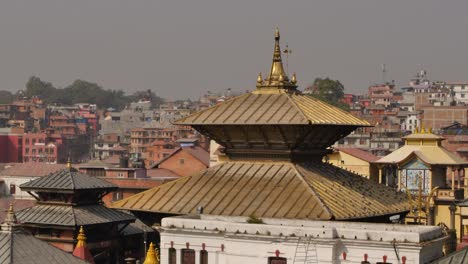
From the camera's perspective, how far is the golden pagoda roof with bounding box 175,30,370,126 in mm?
26547

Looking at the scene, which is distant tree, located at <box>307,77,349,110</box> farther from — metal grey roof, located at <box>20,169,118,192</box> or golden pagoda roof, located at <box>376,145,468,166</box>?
metal grey roof, located at <box>20,169,118,192</box>

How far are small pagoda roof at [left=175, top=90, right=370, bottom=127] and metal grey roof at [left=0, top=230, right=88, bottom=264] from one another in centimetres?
417

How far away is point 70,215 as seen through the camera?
38.5m

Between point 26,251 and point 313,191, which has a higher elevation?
point 313,191

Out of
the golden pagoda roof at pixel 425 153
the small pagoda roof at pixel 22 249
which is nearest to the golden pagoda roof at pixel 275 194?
the small pagoda roof at pixel 22 249

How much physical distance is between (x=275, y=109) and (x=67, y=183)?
1380 centimetres

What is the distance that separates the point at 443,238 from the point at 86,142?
146283 mm

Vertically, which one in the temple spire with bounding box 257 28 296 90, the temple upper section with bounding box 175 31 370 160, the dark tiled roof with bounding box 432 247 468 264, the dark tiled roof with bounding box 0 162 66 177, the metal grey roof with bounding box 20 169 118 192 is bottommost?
the dark tiled roof with bounding box 0 162 66 177

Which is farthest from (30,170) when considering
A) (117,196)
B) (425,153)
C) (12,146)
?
(425,153)

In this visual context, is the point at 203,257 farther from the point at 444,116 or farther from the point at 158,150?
the point at 158,150

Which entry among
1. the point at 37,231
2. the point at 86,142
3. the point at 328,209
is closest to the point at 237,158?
the point at 328,209

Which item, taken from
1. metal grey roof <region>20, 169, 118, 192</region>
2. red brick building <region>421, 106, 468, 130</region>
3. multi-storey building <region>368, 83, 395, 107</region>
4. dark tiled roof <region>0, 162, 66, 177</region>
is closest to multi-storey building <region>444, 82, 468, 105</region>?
multi-storey building <region>368, 83, 395, 107</region>

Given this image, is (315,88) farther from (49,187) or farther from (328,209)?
(328,209)

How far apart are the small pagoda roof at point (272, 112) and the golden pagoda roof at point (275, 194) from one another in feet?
3.55
